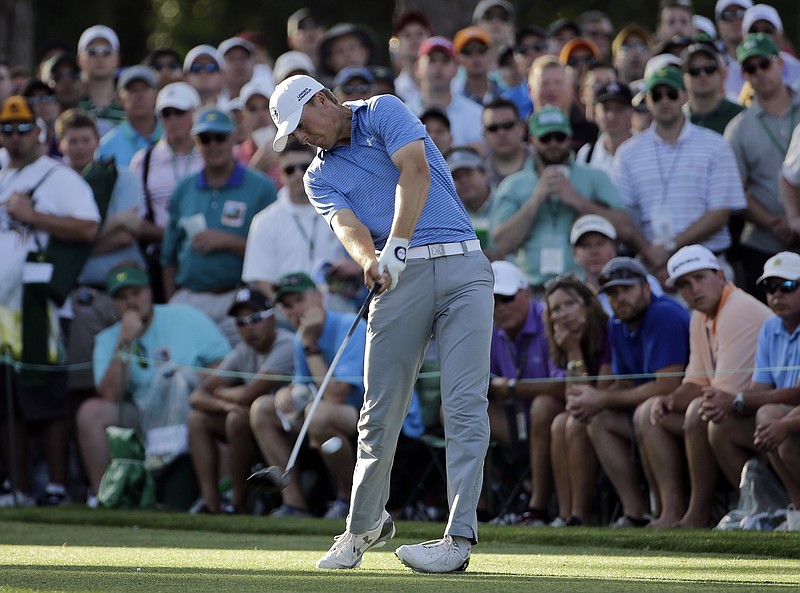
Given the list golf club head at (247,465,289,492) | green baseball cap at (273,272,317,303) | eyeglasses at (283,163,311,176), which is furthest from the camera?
eyeglasses at (283,163,311,176)

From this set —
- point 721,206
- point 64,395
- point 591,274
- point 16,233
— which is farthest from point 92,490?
point 721,206

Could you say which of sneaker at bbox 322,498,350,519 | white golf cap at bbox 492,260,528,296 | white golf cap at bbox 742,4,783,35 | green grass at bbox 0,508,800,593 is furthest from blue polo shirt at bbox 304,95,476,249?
white golf cap at bbox 742,4,783,35

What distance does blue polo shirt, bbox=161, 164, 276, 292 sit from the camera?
1166 cm

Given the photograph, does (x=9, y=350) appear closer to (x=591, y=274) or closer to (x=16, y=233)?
(x=16, y=233)

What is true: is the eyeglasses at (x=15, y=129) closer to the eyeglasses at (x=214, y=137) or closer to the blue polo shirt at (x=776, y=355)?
the eyeglasses at (x=214, y=137)

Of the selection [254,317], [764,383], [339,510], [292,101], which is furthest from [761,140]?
[292,101]

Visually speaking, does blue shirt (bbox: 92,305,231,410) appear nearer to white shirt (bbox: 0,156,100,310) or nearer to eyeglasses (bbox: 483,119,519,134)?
white shirt (bbox: 0,156,100,310)

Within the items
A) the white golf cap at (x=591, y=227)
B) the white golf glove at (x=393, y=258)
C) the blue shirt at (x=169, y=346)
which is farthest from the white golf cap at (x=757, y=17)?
the white golf glove at (x=393, y=258)

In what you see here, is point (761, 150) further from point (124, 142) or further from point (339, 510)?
point (124, 142)

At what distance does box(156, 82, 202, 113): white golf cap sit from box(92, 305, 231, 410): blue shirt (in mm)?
1938

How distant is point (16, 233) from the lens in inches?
448

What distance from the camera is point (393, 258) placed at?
6250 millimetres

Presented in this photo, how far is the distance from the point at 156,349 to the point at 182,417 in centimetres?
56

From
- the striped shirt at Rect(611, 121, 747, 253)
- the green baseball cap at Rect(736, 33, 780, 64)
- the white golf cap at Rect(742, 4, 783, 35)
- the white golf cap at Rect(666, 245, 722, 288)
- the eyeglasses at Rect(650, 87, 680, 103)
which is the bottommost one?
the white golf cap at Rect(666, 245, 722, 288)
